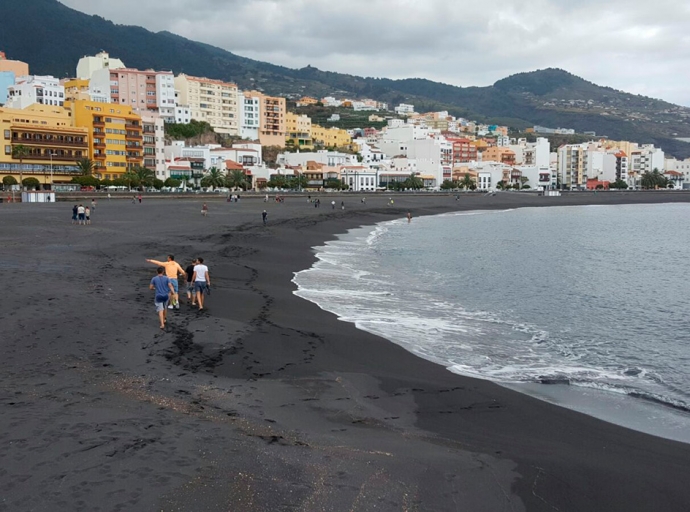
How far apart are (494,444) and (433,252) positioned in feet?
93.9

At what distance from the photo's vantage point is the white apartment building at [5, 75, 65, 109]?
97.7 meters

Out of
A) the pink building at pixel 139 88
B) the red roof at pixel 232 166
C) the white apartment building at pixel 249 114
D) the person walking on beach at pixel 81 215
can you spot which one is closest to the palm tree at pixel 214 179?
the red roof at pixel 232 166

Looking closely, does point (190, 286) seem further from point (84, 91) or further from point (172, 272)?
point (84, 91)

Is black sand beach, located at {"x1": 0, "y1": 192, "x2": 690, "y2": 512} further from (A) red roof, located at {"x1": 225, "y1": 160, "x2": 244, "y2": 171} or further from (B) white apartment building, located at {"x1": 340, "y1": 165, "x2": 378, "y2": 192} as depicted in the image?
(B) white apartment building, located at {"x1": 340, "y1": 165, "x2": 378, "y2": 192}

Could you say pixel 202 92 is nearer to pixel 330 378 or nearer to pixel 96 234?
pixel 96 234

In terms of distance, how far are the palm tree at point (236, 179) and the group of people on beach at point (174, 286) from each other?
8320 cm

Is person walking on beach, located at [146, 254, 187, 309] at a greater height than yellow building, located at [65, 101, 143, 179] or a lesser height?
lesser

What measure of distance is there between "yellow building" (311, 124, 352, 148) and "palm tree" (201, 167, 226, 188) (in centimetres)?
5883

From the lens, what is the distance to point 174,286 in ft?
49.4

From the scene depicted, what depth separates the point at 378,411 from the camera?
9469 mm

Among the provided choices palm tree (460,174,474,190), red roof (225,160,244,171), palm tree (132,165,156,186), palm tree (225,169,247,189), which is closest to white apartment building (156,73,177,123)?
red roof (225,160,244,171)

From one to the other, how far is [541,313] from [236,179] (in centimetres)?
8415

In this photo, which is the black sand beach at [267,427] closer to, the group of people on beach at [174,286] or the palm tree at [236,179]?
the group of people on beach at [174,286]

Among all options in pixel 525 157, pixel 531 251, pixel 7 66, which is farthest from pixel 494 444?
pixel 525 157
